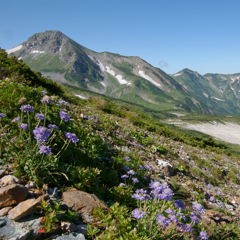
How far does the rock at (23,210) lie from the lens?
7.87ft

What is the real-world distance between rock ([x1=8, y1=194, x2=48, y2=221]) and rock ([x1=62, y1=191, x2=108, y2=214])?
54 centimetres

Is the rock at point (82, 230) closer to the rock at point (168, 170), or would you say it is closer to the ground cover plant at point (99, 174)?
the ground cover plant at point (99, 174)

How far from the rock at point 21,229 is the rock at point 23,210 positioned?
63 mm

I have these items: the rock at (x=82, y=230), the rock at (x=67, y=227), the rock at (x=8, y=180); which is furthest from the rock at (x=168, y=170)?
the rock at (x=8, y=180)

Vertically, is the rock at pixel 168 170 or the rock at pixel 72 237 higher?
the rock at pixel 72 237

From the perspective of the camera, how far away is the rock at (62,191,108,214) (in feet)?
9.70

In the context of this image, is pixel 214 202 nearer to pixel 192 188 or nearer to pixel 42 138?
pixel 192 188

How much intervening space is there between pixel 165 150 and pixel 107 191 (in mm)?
6199

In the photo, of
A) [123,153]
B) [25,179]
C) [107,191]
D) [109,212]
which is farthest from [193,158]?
[25,179]

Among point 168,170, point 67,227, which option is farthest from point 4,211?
point 168,170

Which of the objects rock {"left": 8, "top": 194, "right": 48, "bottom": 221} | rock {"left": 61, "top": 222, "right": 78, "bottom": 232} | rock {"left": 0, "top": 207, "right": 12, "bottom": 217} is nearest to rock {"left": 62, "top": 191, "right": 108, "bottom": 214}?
rock {"left": 61, "top": 222, "right": 78, "bottom": 232}

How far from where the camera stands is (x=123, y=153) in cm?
663

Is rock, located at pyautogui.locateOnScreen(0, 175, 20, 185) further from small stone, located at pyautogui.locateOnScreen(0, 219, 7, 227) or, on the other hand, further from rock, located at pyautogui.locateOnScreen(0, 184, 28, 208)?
small stone, located at pyautogui.locateOnScreen(0, 219, 7, 227)

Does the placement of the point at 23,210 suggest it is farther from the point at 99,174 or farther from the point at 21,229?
the point at 99,174
